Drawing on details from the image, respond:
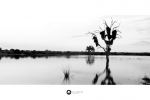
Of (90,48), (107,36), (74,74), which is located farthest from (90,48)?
(74,74)

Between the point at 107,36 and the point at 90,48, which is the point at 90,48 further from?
the point at 107,36

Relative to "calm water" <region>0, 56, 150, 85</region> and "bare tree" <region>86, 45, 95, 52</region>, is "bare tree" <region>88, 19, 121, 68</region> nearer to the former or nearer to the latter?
"bare tree" <region>86, 45, 95, 52</region>

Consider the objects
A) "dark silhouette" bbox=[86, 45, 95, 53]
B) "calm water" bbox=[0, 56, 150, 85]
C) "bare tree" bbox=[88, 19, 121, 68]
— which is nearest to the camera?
"bare tree" bbox=[88, 19, 121, 68]

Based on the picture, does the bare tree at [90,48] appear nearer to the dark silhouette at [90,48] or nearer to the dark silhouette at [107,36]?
the dark silhouette at [90,48]

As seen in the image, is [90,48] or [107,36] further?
[90,48]

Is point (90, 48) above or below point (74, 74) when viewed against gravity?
above

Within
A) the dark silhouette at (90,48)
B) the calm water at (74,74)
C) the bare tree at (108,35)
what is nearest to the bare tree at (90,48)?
the dark silhouette at (90,48)

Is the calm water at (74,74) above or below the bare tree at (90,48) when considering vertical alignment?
below

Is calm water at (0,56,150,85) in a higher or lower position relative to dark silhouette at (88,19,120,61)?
lower

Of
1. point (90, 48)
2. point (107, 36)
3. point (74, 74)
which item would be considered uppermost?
point (107, 36)

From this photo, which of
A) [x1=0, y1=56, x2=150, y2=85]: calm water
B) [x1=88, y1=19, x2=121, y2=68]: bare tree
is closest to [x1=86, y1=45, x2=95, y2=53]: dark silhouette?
[x1=88, y1=19, x2=121, y2=68]: bare tree

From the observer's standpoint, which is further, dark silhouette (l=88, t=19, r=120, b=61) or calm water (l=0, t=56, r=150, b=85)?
calm water (l=0, t=56, r=150, b=85)

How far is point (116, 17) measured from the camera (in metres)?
4.85

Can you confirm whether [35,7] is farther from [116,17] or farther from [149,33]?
[149,33]
